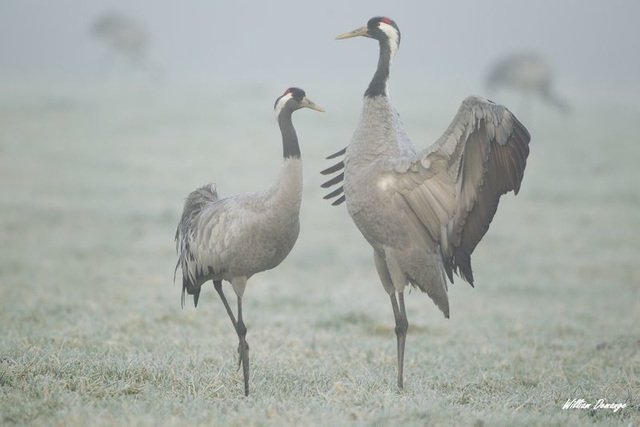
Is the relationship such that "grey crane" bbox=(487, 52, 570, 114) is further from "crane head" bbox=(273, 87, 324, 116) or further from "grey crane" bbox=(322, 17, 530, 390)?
"crane head" bbox=(273, 87, 324, 116)

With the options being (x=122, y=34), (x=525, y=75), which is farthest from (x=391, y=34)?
(x=122, y=34)

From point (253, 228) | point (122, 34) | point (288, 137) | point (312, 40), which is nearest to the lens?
point (253, 228)

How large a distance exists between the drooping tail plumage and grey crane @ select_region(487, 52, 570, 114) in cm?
2298

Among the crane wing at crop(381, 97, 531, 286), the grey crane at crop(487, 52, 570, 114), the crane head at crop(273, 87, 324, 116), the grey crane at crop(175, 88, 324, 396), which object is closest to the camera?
the crane wing at crop(381, 97, 531, 286)

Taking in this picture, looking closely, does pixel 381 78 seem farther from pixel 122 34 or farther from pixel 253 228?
pixel 122 34

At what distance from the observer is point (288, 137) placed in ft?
17.9

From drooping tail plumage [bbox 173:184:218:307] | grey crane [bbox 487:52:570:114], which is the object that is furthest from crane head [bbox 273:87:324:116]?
grey crane [bbox 487:52:570:114]

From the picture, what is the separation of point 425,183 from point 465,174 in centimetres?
29

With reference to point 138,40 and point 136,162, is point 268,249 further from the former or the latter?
point 138,40

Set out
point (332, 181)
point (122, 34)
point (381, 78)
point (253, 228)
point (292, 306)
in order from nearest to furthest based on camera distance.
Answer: point (253, 228) < point (381, 78) < point (332, 181) < point (292, 306) < point (122, 34)

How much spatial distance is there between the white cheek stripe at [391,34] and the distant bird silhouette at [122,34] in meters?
30.7

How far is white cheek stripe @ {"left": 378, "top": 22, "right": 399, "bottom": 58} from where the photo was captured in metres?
5.74

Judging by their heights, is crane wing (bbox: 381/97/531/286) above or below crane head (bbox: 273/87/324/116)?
below

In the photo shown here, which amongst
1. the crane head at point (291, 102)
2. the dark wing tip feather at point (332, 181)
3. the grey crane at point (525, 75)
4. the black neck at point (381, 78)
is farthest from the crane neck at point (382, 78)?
the grey crane at point (525, 75)
